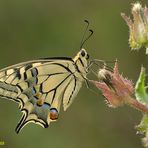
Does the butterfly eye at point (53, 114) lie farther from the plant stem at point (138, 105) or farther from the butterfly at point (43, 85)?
the plant stem at point (138, 105)

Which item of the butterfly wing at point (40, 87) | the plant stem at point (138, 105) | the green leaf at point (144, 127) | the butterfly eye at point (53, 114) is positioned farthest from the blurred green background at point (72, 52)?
the green leaf at point (144, 127)

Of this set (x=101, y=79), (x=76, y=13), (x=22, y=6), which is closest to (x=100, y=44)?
(x=76, y=13)

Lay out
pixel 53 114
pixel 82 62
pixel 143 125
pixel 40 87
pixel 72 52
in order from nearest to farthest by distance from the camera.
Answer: pixel 143 125, pixel 53 114, pixel 40 87, pixel 82 62, pixel 72 52

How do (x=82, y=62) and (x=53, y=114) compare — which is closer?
(x=53, y=114)

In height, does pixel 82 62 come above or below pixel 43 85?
above

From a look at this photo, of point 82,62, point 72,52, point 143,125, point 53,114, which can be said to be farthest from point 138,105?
point 72,52

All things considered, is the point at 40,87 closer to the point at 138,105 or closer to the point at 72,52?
the point at 138,105

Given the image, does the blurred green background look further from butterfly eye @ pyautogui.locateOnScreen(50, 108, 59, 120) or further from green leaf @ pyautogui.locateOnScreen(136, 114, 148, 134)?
green leaf @ pyautogui.locateOnScreen(136, 114, 148, 134)
